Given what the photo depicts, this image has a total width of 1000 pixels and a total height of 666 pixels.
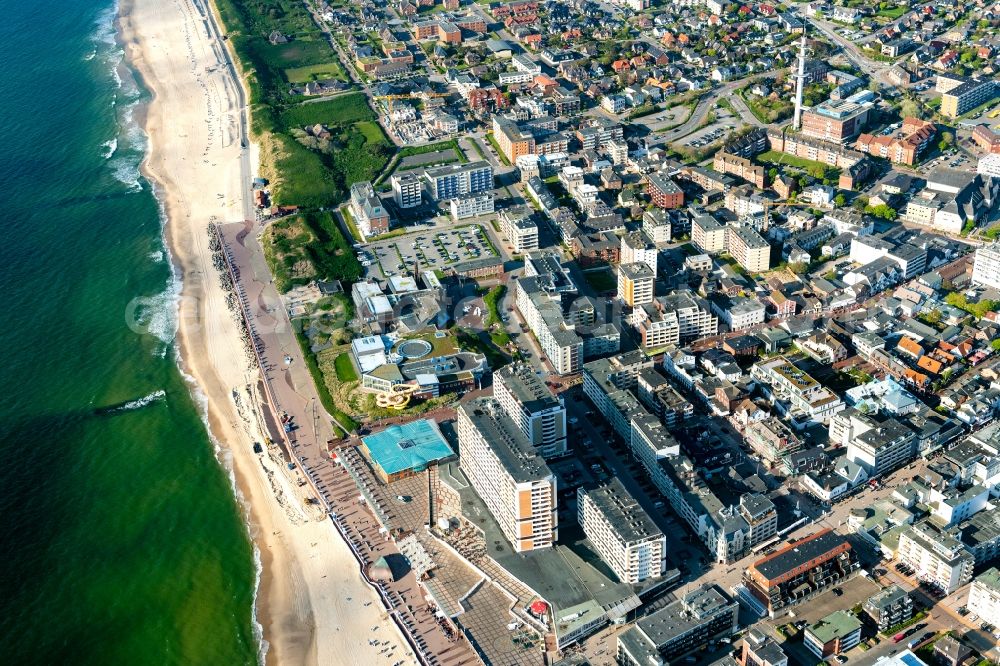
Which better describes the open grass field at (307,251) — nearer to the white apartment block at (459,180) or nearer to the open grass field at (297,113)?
the open grass field at (297,113)

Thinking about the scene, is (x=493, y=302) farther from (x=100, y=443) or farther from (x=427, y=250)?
(x=100, y=443)

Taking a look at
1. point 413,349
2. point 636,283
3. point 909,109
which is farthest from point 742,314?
point 909,109

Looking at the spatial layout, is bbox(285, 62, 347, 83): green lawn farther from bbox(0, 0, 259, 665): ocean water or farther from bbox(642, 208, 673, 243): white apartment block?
bbox(642, 208, 673, 243): white apartment block

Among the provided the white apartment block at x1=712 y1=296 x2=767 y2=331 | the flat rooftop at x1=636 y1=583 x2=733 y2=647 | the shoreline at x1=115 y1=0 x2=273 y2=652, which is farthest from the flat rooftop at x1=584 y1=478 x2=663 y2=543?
the white apartment block at x1=712 y1=296 x2=767 y2=331

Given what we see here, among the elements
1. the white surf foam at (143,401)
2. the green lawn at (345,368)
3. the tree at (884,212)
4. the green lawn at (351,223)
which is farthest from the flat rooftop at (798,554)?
the green lawn at (351,223)

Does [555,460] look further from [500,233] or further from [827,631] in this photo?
[500,233]

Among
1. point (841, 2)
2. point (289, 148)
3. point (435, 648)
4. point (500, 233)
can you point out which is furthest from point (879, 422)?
point (841, 2)
